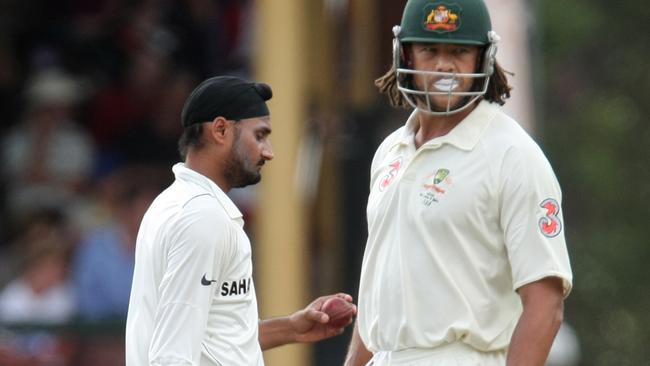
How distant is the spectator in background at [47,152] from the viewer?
38.4 ft

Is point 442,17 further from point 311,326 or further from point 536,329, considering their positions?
point 311,326

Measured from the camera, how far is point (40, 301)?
35.5ft

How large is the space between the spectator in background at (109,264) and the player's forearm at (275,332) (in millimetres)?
4520

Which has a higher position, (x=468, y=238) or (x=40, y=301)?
(x=468, y=238)

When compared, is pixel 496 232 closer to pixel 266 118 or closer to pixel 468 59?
pixel 468 59

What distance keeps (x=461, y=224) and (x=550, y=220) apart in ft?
0.87

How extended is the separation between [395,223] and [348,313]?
511 mm

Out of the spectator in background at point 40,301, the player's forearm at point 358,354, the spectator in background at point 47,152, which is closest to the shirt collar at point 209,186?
the player's forearm at point 358,354

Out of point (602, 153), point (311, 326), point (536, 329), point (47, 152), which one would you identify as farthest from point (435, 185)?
point (602, 153)

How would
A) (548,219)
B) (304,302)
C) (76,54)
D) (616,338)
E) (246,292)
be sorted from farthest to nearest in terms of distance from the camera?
(616,338), (76,54), (304,302), (246,292), (548,219)

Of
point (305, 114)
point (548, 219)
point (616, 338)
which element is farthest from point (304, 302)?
point (616, 338)

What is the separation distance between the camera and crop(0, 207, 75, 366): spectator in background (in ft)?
35.1

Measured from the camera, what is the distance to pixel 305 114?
10.8m

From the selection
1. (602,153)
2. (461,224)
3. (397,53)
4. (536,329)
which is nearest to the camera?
(536,329)
